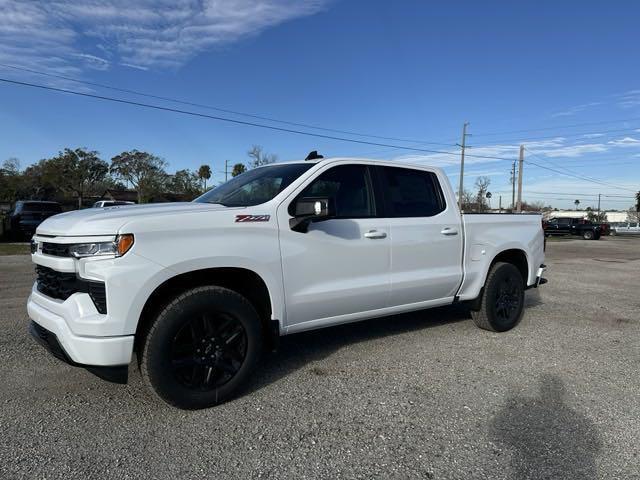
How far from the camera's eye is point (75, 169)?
67.8m

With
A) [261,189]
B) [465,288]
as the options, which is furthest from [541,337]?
[261,189]

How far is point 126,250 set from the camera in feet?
10.7

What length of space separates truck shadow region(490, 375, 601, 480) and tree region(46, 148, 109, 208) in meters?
67.7

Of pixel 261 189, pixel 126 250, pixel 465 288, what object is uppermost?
pixel 261 189

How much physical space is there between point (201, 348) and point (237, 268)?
24.6 inches

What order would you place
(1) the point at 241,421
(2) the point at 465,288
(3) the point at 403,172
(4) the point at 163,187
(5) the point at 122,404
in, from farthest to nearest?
(4) the point at 163,187 → (2) the point at 465,288 → (3) the point at 403,172 → (5) the point at 122,404 → (1) the point at 241,421

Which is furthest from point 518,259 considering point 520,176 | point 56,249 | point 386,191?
point 520,176

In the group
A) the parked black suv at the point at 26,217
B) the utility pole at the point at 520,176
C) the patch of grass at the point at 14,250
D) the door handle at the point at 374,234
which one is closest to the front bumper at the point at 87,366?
the door handle at the point at 374,234

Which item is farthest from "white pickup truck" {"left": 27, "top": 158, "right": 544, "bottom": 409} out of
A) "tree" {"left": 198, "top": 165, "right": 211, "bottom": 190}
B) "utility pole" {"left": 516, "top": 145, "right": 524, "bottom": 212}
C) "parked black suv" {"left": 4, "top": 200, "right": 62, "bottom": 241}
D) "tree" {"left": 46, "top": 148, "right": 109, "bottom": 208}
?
"tree" {"left": 198, "top": 165, "right": 211, "bottom": 190}

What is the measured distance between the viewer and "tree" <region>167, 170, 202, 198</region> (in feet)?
234

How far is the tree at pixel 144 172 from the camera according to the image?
69938mm

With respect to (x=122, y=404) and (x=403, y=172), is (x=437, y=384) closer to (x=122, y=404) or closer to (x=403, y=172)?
(x=403, y=172)

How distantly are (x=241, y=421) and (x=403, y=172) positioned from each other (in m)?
2.89

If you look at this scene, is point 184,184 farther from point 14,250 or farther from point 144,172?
point 14,250
